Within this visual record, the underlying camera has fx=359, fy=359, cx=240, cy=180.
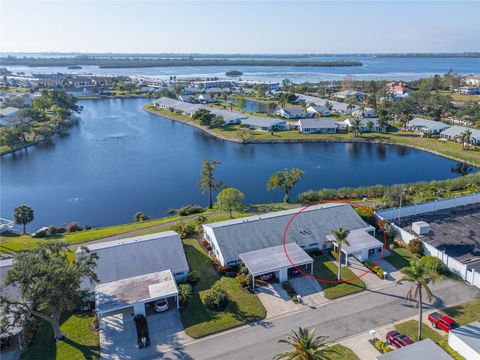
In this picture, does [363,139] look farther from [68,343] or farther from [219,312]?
[68,343]

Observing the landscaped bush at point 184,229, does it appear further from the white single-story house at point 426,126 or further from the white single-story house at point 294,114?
the white single-story house at point 294,114

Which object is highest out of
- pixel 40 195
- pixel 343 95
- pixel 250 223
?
pixel 343 95

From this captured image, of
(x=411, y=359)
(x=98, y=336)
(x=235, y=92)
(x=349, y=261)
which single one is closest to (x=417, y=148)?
(x=349, y=261)

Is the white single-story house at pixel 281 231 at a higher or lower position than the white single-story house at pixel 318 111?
lower

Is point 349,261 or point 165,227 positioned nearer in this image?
point 349,261

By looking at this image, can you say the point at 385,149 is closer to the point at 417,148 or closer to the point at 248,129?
the point at 417,148

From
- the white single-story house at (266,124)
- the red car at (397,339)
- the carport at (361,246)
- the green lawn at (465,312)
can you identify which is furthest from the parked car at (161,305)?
the white single-story house at (266,124)

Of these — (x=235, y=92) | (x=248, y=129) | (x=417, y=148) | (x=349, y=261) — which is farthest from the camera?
(x=235, y=92)

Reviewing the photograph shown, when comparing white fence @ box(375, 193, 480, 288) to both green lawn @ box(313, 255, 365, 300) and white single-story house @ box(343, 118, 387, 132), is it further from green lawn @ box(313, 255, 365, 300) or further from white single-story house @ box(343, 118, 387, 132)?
white single-story house @ box(343, 118, 387, 132)

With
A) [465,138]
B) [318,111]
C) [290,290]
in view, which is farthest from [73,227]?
[318,111]
